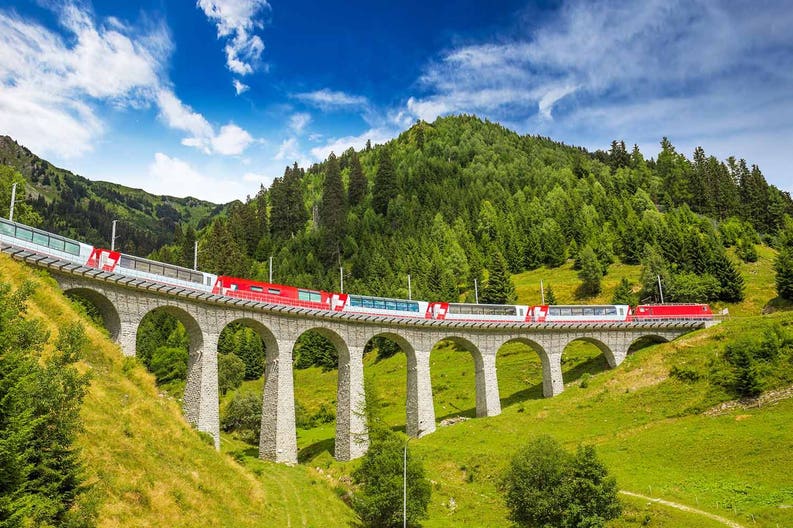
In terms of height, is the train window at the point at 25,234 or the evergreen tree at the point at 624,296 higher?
the train window at the point at 25,234

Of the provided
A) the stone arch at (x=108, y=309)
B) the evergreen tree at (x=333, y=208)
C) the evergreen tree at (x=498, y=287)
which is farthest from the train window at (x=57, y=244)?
the evergreen tree at (x=333, y=208)

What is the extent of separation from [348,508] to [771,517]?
2598cm

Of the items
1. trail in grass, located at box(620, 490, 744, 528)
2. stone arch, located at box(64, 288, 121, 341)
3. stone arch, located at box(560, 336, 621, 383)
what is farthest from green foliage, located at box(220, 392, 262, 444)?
trail in grass, located at box(620, 490, 744, 528)

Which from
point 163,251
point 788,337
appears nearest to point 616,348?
point 788,337

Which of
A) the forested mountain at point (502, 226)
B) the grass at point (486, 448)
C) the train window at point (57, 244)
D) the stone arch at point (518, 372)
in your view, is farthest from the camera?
the forested mountain at point (502, 226)

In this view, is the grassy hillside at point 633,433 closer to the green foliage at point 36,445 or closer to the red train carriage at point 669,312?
the red train carriage at point 669,312

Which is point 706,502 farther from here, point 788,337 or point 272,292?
point 272,292

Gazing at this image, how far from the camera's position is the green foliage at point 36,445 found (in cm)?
1448

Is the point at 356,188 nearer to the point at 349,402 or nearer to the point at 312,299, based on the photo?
the point at 312,299

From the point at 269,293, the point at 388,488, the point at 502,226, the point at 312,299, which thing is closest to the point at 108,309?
the point at 269,293

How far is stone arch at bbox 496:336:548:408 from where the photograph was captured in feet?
214

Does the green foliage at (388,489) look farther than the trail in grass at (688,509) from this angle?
Yes

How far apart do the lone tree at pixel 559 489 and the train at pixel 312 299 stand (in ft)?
81.5

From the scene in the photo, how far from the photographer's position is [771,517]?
2964cm
